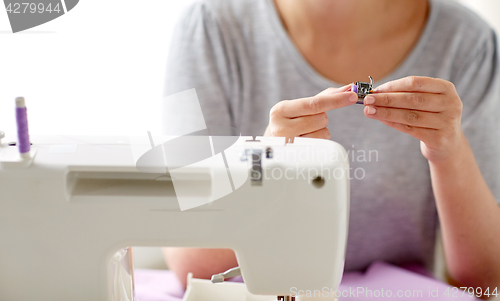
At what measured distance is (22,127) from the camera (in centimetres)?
43

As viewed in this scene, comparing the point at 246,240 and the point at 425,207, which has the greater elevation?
the point at 246,240

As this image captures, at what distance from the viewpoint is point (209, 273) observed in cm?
88

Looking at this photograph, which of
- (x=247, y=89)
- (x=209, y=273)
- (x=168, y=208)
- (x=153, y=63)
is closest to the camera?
(x=168, y=208)

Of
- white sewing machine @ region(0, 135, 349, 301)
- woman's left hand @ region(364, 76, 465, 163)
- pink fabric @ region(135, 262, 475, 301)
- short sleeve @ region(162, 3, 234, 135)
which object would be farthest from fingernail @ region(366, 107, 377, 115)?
short sleeve @ region(162, 3, 234, 135)

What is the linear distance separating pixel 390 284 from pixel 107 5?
1002 millimetres

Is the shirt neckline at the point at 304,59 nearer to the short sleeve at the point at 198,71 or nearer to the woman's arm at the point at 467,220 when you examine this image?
the short sleeve at the point at 198,71

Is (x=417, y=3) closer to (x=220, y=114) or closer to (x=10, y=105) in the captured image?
(x=220, y=114)

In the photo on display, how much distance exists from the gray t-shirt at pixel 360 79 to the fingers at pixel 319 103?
411mm

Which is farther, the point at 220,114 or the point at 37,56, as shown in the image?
the point at 37,56

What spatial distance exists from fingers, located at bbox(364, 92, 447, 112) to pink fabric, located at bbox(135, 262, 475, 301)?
35 cm

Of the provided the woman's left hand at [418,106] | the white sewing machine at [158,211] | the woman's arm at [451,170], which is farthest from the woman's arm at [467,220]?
the white sewing machine at [158,211]

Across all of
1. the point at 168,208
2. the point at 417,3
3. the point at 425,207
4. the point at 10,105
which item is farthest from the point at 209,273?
the point at 417,3

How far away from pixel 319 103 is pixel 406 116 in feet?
0.44

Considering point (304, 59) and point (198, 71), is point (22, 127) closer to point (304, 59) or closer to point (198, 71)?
point (198, 71)
